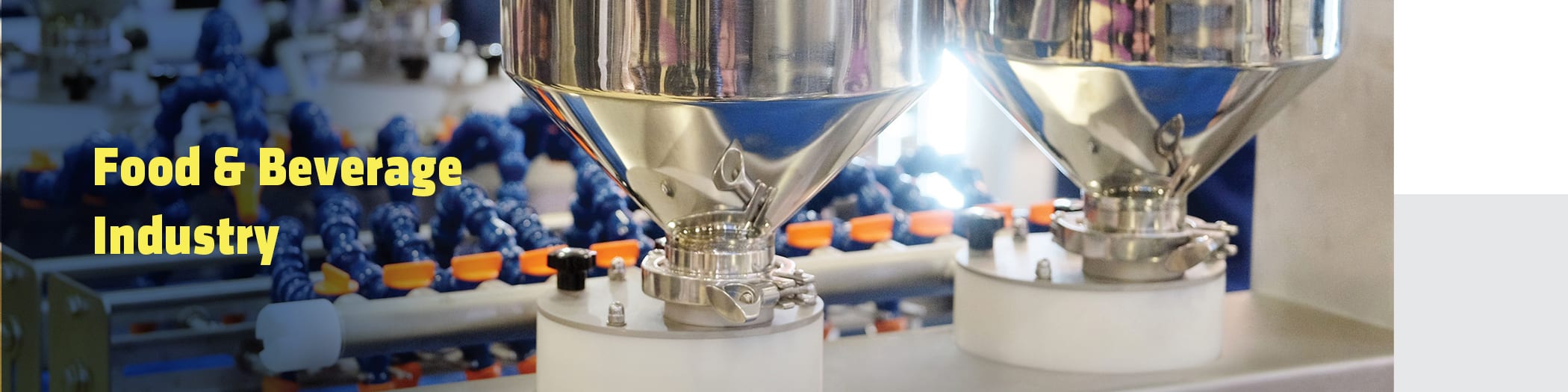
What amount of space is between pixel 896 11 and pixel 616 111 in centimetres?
14

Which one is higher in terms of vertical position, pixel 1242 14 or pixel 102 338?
pixel 1242 14

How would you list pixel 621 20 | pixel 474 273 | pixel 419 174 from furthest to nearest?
pixel 419 174
pixel 474 273
pixel 621 20

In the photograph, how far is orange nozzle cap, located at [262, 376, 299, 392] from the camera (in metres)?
0.98

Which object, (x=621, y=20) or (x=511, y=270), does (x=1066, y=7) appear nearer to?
(x=621, y=20)

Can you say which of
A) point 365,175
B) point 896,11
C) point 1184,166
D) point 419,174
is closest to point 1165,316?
point 1184,166

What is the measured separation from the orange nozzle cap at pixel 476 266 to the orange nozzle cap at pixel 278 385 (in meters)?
0.13

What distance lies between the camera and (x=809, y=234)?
111cm

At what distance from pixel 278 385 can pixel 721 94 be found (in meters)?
0.50

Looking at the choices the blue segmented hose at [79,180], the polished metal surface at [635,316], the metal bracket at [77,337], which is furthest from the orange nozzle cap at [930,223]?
the blue segmented hose at [79,180]

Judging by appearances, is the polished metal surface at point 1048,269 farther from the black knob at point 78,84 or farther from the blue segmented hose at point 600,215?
the black knob at point 78,84

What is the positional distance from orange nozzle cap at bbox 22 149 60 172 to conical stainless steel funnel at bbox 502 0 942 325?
897 millimetres

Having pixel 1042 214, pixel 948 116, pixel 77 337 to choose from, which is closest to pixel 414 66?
pixel 948 116

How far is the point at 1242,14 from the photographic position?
0.79 meters

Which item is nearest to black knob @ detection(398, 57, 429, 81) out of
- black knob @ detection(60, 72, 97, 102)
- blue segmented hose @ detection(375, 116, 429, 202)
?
black knob @ detection(60, 72, 97, 102)
